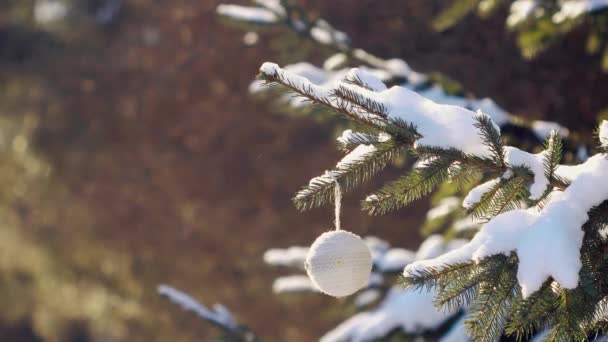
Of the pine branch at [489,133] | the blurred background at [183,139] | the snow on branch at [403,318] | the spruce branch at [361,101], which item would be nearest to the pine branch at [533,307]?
the pine branch at [489,133]

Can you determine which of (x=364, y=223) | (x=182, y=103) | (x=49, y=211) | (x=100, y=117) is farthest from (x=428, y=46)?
(x=49, y=211)

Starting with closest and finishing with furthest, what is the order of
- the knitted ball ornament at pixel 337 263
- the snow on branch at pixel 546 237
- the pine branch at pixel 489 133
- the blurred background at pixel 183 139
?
the snow on branch at pixel 546 237
the pine branch at pixel 489 133
the knitted ball ornament at pixel 337 263
the blurred background at pixel 183 139

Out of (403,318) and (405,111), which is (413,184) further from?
(403,318)

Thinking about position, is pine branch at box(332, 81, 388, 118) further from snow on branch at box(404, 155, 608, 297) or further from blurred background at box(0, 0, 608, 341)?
blurred background at box(0, 0, 608, 341)

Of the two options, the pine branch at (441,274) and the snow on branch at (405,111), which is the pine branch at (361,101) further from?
the pine branch at (441,274)

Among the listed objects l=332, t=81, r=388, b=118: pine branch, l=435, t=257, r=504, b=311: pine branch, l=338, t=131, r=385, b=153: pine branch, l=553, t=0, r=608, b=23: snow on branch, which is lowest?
l=435, t=257, r=504, b=311: pine branch

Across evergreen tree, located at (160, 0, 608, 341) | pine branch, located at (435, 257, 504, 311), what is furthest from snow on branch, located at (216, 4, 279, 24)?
pine branch, located at (435, 257, 504, 311)
